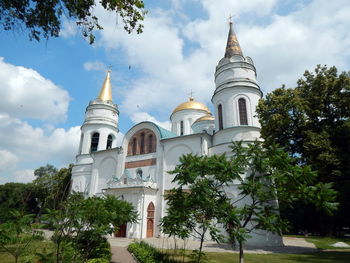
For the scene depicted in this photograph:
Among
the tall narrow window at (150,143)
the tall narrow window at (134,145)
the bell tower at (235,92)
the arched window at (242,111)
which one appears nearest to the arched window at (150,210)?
the tall narrow window at (150,143)

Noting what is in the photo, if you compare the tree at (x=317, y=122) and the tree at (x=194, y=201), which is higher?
the tree at (x=317, y=122)

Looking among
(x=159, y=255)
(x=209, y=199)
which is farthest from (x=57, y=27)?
(x=159, y=255)

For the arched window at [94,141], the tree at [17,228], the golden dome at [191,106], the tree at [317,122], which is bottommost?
the tree at [17,228]

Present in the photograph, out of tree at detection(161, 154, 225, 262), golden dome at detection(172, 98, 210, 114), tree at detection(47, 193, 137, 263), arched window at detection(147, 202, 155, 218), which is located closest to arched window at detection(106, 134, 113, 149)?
golden dome at detection(172, 98, 210, 114)

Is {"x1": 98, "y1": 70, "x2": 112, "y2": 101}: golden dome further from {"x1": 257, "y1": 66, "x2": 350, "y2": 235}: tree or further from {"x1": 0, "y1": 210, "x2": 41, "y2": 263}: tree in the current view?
{"x1": 0, "y1": 210, "x2": 41, "y2": 263}: tree

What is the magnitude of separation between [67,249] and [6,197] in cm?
5472

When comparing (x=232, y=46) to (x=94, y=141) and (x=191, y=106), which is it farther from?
(x=94, y=141)

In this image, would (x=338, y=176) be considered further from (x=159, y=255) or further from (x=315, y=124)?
(x=159, y=255)

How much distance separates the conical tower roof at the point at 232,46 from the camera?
2428 cm

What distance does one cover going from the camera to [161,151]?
23.5 metres

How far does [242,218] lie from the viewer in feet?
23.2

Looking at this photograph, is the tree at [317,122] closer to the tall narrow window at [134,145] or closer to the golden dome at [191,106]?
the tall narrow window at [134,145]

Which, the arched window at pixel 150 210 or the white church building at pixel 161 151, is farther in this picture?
the arched window at pixel 150 210

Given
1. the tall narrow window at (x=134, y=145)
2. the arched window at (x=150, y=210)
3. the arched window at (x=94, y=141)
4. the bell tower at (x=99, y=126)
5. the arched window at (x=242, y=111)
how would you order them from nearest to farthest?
1. the arched window at (x=242, y=111)
2. the arched window at (x=150, y=210)
3. the tall narrow window at (x=134, y=145)
4. the bell tower at (x=99, y=126)
5. the arched window at (x=94, y=141)
